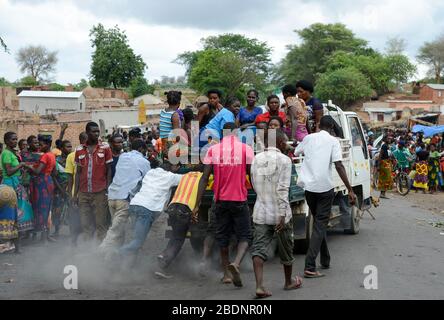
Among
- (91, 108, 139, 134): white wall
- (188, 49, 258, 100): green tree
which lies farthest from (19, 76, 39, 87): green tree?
(91, 108, 139, 134): white wall

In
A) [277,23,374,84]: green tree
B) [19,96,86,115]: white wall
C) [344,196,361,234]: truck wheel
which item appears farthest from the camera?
[277,23,374,84]: green tree

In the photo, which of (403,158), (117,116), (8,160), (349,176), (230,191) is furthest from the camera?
(117,116)

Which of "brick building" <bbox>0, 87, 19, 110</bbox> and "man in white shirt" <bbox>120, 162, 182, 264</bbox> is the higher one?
"brick building" <bbox>0, 87, 19, 110</bbox>

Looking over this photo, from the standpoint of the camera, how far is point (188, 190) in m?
7.86

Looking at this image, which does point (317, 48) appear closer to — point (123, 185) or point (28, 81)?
point (28, 81)

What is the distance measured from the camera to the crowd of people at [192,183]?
695cm

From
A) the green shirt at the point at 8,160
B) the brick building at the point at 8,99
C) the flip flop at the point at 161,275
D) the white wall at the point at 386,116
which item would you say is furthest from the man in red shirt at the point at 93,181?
the brick building at the point at 8,99

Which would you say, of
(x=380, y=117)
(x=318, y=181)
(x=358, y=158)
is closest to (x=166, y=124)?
(x=318, y=181)

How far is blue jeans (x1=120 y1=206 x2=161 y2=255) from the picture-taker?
25.5ft

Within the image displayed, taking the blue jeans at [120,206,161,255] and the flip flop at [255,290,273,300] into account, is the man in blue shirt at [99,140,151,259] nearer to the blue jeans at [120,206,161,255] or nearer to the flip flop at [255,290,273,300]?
the blue jeans at [120,206,161,255]

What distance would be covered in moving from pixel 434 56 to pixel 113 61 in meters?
42.0

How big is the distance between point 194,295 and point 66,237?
4.95 metres

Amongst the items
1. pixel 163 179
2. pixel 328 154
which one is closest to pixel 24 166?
pixel 163 179

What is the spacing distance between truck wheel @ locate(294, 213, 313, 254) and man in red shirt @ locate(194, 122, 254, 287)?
1784mm
